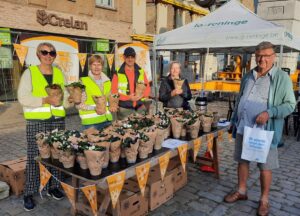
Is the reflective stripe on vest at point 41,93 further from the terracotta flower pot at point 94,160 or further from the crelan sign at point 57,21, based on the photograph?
the crelan sign at point 57,21

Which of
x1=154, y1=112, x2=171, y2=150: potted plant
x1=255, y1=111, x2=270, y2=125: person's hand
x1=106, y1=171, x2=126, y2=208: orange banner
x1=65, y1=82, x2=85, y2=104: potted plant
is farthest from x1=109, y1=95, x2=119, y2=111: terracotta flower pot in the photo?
x1=255, y1=111, x2=270, y2=125: person's hand

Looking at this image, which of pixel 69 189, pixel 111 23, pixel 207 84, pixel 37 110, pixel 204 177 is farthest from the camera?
pixel 111 23

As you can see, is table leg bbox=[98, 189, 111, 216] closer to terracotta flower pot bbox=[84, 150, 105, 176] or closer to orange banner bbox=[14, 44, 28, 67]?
terracotta flower pot bbox=[84, 150, 105, 176]

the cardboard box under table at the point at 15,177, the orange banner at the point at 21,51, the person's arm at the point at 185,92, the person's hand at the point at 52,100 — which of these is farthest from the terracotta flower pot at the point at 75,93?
the orange banner at the point at 21,51

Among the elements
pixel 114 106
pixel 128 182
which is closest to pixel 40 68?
pixel 114 106

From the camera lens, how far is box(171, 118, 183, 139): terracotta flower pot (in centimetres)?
318

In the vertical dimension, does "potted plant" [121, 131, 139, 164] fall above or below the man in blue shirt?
below

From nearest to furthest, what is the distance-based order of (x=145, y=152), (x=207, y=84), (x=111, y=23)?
(x=145, y=152), (x=207, y=84), (x=111, y=23)

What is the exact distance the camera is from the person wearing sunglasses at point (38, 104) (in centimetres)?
292

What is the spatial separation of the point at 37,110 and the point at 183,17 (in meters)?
19.2

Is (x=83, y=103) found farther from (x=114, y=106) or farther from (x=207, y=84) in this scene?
(x=207, y=84)

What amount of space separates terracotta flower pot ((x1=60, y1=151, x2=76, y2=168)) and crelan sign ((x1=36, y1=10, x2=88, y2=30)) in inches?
371

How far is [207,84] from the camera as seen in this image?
1234cm

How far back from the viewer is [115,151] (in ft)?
7.91
